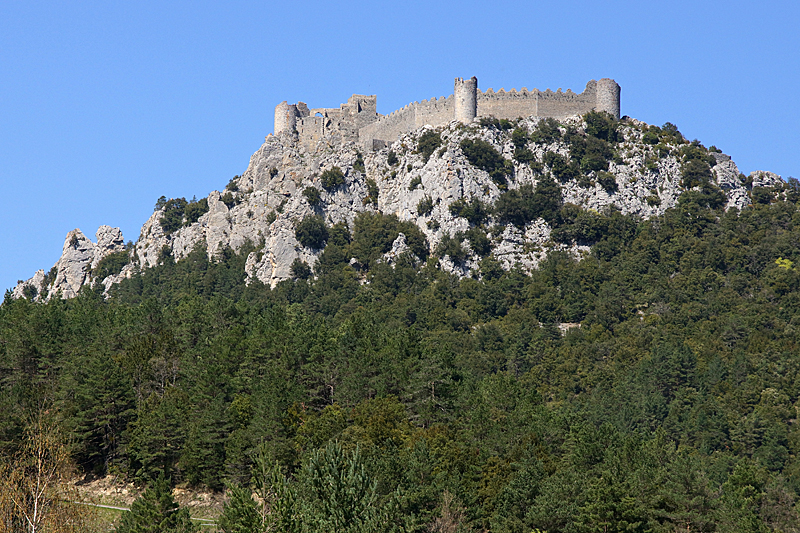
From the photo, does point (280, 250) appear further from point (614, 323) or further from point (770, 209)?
point (770, 209)

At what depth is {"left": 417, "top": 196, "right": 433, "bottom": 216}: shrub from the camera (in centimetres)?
11056

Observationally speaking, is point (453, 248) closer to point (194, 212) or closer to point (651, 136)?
point (651, 136)

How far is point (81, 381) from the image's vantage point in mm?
60188

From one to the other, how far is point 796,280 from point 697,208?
51.6 feet

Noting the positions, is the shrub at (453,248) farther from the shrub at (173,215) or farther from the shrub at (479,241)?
the shrub at (173,215)

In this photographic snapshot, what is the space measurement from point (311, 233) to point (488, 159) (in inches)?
764

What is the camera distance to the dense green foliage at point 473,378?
156 ft

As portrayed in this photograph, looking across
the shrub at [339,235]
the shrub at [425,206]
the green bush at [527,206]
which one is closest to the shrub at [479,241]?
the green bush at [527,206]

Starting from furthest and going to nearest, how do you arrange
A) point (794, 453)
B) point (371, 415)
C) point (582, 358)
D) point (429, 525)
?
point (582, 358) → point (794, 453) → point (371, 415) → point (429, 525)

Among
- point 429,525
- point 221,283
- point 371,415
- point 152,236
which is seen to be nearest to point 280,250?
point 221,283

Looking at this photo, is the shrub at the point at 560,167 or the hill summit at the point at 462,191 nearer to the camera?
the hill summit at the point at 462,191

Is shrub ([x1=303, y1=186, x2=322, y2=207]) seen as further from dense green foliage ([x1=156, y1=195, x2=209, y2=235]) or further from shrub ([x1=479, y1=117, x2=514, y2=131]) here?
shrub ([x1=479, y1=117, x2=514, y2=131])

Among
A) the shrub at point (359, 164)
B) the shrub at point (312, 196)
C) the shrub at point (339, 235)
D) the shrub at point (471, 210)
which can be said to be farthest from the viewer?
the shrub at point (359, 164)

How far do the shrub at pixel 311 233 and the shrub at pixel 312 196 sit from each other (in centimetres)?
192
